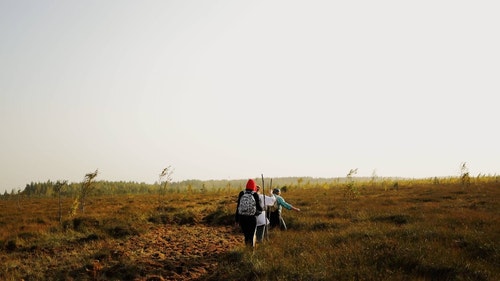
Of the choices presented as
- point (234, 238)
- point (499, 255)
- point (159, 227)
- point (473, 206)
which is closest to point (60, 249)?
point (159, 227)

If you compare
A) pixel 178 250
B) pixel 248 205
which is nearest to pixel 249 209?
pixel 248 205

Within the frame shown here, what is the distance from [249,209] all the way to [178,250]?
3653 mm

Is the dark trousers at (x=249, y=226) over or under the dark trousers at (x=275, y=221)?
over

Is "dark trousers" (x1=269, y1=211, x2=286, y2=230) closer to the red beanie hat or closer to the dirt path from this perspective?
the dirt path

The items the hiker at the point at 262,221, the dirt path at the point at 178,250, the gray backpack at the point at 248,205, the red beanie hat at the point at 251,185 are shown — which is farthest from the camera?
the hiker at the point at 262,221

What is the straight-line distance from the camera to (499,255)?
26.6 ft

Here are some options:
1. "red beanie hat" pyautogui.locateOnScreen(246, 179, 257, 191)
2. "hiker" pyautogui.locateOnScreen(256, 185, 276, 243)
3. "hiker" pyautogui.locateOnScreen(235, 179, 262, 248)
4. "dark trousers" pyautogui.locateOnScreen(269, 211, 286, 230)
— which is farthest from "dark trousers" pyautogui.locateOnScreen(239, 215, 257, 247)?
"dark trousers" pyautogui.locateOnScreen(269, 211, 286, 230)

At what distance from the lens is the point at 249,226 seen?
32.6ft

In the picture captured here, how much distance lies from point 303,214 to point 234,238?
5.44 m

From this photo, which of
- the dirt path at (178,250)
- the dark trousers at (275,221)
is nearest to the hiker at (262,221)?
the dirt path at (178,250)

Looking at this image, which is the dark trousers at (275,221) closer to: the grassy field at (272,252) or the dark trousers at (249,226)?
the grassy field at (272,252)

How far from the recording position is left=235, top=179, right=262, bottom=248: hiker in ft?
31.5

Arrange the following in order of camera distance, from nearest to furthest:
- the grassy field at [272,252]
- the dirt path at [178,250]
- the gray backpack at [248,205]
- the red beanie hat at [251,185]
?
the grassy field at [272,252] → the dirt path at [178,250] → the gray backpack at [248,205] → the red beanie hat at [251,185]

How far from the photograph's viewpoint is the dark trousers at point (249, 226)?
982cm
